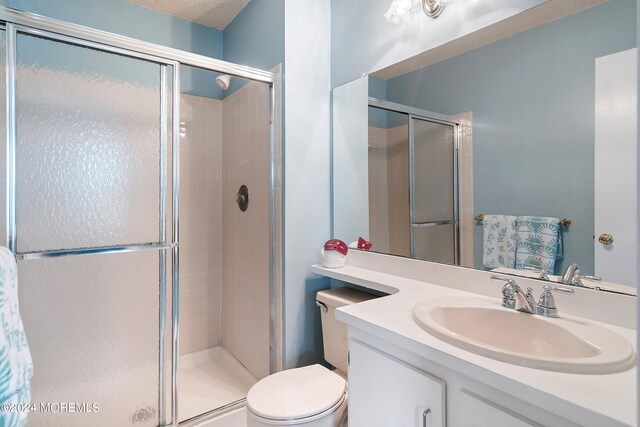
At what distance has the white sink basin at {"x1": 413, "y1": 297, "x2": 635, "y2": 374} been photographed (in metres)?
0.70

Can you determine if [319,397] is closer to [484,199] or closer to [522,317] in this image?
[522,317]

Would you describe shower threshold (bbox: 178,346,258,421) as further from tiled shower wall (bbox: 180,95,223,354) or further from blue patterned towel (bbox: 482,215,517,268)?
blue patterned towel (bbox: 482,215,517,268)

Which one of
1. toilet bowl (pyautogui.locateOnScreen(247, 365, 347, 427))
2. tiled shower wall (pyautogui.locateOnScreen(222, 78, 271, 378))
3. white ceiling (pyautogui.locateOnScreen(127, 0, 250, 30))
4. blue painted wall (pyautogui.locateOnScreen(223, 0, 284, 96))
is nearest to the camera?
toilet bowl (pyautogui.locateOnScreen(247, 365, 347, 427))

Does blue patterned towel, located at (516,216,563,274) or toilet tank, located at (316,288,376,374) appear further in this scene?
toilet tank, located at (316,288,376,374)

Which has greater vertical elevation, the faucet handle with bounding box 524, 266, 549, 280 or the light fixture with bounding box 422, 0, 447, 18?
the light fixture with bounding box 422, 0, 447, 18

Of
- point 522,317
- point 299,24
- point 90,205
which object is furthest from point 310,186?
point 522,317

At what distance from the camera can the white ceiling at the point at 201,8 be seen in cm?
216

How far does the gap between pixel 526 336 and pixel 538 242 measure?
343 millimetres

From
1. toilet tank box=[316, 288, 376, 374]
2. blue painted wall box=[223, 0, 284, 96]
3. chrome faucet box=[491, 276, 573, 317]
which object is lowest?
toilet tank box=[316, 288, 376, 374]

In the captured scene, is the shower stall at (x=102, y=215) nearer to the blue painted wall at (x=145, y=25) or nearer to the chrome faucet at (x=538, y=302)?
the blue painted wall at (x=145, y=25)

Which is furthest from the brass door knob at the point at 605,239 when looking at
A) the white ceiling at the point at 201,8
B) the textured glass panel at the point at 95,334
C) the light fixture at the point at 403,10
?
the white ceiling at the point at 201,8

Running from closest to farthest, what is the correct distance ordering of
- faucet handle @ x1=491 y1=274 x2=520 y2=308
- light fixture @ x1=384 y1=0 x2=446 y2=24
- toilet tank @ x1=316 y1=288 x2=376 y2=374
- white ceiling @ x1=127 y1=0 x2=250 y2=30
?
faucet handle @ x1=491 y1=274 x2=520 y2=308
light fixture @ x1=384 y1=0 x2=446 y2=24
toilet tank @ x1=316 y1=288 x2=376 y2=374
white ceiling @ x1=127 y1=0 x2=250 y2=30

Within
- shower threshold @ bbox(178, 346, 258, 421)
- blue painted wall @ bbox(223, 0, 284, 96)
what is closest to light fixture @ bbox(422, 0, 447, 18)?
blue painted wall @ bbox(223, 0, 284, 96)

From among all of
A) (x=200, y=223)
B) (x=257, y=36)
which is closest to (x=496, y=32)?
(x=257, y=36)
